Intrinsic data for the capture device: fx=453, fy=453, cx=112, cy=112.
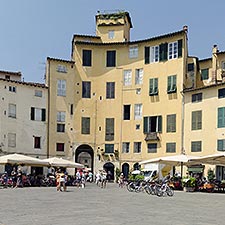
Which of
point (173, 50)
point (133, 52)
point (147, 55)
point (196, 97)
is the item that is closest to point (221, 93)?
point (196, 97)

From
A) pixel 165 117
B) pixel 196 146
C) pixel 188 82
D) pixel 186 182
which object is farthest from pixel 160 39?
pixel 186 182

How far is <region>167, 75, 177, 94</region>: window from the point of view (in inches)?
2062

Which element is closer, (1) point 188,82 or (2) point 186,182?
(2) point 186,182

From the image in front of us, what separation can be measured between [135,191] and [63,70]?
91.6 ft

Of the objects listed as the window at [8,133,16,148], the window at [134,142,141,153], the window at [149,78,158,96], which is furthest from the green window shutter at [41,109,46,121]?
the window at [149,78,158,96]

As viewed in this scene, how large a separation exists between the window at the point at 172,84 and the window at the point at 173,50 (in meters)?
2.49

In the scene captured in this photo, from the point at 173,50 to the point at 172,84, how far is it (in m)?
4.18

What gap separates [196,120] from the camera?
4969 centimetres

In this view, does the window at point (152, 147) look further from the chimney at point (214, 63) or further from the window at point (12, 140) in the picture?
the window at point (12, 140)

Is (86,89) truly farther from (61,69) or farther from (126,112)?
(126,112)

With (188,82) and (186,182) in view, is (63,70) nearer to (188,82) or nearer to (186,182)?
(188,82)

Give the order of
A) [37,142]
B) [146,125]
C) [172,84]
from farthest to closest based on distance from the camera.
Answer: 1. [37,142]
2. [146,125]
3. [172,84]

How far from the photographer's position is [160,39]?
180ft

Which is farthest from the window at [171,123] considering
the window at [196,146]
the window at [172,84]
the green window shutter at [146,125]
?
the window at [196,146]
